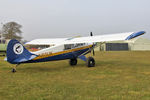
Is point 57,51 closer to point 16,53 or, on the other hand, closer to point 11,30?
point 16,53

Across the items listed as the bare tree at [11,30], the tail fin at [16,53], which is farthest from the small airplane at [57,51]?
the bare tree at [11,30]

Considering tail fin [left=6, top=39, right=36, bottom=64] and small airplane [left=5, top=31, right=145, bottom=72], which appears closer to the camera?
tail fin [left=6, top=39, right=36, bottom=64]

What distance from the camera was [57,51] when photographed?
12.1m

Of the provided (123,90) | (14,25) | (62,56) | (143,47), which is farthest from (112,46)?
(123,90)

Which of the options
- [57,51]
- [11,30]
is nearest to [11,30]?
[11,30]

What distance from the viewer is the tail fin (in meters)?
9.95

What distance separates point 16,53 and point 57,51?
3.01 metres

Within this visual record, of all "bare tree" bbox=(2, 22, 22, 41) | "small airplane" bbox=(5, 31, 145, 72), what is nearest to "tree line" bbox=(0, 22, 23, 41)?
"bare tree" bbox=(2, 22, 22, 41)

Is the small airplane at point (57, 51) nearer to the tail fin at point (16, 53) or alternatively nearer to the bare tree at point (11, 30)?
the tail fin at point (16, 53)

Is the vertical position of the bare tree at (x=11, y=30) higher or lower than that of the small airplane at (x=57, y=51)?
higher

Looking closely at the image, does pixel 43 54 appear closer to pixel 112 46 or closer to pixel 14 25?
pixel 112 46

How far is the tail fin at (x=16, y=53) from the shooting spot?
392 inches

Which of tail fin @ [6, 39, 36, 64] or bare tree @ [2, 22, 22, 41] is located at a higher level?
bare tree @ [2, 22, 22, 41]

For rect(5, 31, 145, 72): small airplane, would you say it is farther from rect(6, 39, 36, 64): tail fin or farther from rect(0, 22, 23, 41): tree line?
rect(0, 22, 23, 41): tree line
